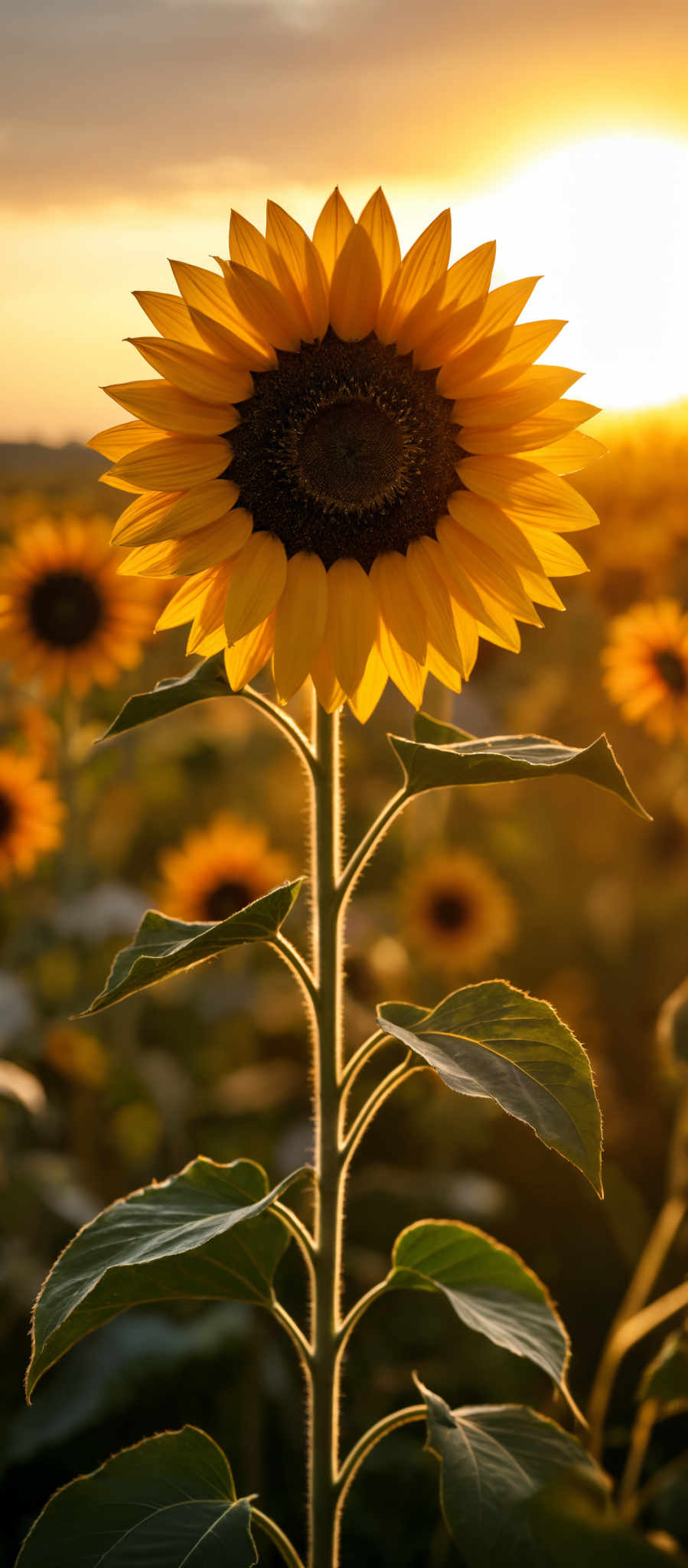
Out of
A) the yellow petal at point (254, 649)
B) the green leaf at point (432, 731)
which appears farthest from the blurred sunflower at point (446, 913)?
the yellow petal at point (254, 649)

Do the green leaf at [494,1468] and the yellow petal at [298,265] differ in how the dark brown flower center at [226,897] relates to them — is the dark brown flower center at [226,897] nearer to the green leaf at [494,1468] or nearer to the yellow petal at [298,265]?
the green leaf at [494,1468]

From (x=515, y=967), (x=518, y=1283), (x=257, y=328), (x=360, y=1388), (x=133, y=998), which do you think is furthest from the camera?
(x=515, y=967)

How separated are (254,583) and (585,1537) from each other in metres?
0.79

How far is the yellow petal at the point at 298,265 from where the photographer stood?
1.11 m

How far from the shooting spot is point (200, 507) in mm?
1149

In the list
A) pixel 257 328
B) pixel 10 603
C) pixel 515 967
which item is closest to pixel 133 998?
pixel 10 603

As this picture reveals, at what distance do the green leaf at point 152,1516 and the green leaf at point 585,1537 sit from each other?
1.34ft

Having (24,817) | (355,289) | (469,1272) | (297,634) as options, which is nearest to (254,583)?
(297,634)

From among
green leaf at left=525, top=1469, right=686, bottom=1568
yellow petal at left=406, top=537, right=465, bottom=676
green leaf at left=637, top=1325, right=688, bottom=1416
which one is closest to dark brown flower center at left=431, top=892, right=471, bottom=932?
green leaf at left=637, top=1325, right=688, bottom=1416

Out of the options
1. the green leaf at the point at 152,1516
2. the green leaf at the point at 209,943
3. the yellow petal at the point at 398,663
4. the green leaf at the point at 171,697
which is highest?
the yellow petal at the point at 398,663

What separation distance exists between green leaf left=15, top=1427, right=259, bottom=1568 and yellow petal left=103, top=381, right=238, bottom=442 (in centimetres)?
94

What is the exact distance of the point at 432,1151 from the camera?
3475mm

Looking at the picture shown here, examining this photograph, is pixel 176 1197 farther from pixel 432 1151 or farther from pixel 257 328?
pixel 432 1151

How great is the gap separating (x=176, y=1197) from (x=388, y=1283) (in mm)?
233
